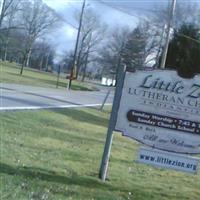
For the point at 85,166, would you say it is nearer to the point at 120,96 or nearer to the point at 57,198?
the point at 120,96

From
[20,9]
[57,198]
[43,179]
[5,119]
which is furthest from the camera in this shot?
[20,9]

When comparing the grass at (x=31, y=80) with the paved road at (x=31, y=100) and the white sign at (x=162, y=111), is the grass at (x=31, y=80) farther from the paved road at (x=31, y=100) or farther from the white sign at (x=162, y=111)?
→ the white sign at (x=162, y=111)

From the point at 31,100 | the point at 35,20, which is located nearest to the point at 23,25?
the point at 35,20

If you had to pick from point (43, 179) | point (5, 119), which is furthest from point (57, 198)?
point (5, 119)

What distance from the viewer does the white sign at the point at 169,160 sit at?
9.58 metres

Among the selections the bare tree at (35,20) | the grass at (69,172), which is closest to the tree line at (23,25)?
the bare tree at (35,20)

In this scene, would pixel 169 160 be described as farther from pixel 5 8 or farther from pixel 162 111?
pixel 5 8

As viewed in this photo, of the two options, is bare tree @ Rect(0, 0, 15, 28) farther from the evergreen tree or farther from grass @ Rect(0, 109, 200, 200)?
grass @ Rect(0, 109, 200, 200)

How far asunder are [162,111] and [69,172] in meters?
1.90

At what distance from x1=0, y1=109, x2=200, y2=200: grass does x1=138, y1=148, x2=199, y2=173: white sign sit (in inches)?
19.0

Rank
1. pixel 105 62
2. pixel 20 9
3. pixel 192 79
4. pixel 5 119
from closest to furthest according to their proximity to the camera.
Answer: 1. pixel 192 79
2. pixel 5 119
3. pixel 20 9
4. pixel 105 62

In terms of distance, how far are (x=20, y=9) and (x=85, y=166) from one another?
72.8 meters

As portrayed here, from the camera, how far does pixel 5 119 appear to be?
15258 mm

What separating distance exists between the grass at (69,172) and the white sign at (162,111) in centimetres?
87
